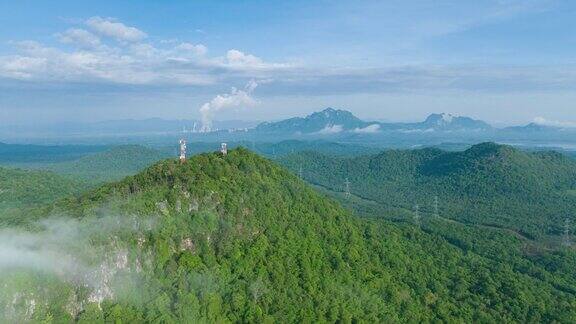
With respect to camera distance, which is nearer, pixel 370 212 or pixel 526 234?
pixel 526 234

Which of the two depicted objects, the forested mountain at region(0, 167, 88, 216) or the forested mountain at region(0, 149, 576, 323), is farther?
the forested mountain at region(0, 167, 88, 216)

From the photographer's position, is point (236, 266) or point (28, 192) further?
point (28, 192)

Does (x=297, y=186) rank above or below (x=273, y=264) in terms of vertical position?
above

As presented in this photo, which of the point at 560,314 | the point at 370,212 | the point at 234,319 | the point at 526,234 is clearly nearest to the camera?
the point at 234,319

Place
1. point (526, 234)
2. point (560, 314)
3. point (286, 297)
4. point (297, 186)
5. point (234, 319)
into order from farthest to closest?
point (526, 234), point (297, 186), point (560, 314), point (286, 297), point (234, 319)

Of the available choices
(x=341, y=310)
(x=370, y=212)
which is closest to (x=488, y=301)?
(x=341, y=310)

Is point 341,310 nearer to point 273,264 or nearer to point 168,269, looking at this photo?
point 273,264

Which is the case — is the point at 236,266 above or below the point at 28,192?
above

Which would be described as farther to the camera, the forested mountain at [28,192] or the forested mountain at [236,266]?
the forested mountain at [28,192]
